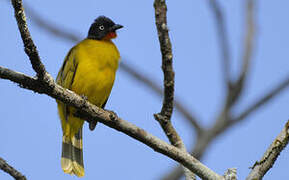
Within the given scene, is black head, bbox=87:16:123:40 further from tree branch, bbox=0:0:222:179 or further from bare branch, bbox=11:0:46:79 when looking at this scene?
bare branch, bbox=11:0:46:79

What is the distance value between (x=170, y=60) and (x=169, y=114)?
1.94ft

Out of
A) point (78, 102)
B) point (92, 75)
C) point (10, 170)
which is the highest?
point (92, 75)

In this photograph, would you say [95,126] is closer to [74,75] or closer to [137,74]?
[74,75]

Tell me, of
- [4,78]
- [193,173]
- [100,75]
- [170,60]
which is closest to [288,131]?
[193,173]

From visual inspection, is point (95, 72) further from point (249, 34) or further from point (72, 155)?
point (249, 34)

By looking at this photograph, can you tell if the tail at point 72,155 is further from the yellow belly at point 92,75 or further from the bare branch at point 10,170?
the bare branch at point 10,170

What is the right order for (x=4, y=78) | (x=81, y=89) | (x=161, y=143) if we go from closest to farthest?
(x=4, y=78)
(x=161, y=143)
(x=81, y=89)

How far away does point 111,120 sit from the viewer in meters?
3.76

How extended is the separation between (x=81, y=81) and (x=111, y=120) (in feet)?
6.29

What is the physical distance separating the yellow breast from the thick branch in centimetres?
176

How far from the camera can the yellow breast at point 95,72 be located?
5.57 meters

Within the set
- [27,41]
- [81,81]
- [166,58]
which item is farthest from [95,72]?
[27,41]

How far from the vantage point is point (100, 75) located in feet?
18.6

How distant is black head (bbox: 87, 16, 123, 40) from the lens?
6.71 metres
